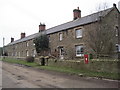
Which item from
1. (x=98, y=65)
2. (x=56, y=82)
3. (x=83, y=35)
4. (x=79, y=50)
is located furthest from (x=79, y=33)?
(x=56, y=82)

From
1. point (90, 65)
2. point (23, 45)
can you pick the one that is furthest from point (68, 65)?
point (23, 45)

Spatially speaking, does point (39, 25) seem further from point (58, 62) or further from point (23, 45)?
point (58, 62)

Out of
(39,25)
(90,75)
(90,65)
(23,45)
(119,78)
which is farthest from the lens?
(23,45)

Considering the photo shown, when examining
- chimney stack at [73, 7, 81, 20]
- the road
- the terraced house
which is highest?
chimney stack at [73, 7, 81, 20]

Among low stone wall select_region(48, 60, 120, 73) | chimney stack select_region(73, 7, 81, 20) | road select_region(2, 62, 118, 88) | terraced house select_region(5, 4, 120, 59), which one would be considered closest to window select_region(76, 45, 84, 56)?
terraced house select_region(5, 4, 120, 59)

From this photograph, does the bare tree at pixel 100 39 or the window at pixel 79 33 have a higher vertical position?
the window at pixel 79 33

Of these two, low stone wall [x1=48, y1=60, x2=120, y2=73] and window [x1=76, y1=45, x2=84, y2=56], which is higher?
window [x1=76, y1=45, x2=84, y2=56]

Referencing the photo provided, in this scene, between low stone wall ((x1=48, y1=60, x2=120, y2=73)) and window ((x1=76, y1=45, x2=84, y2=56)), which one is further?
window ((x1=76, y1=45, x2=84, y2=56))

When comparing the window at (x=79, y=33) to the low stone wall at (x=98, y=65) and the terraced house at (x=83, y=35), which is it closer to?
the terraced house at (x=83, y=35)

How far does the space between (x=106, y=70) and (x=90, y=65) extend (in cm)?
189

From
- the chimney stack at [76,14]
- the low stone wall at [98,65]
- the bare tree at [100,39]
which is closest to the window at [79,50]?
the bare tree at [100,39]

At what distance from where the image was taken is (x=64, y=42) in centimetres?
2659

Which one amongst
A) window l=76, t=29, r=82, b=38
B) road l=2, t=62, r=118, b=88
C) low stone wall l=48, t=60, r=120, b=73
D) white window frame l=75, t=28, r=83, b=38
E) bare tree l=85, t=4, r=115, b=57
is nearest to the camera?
A: road l=2, t=62, r=118, b=88

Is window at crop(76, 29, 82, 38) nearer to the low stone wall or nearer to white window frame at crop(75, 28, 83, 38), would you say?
white window frame at crop(75, 28, 83, 38)
